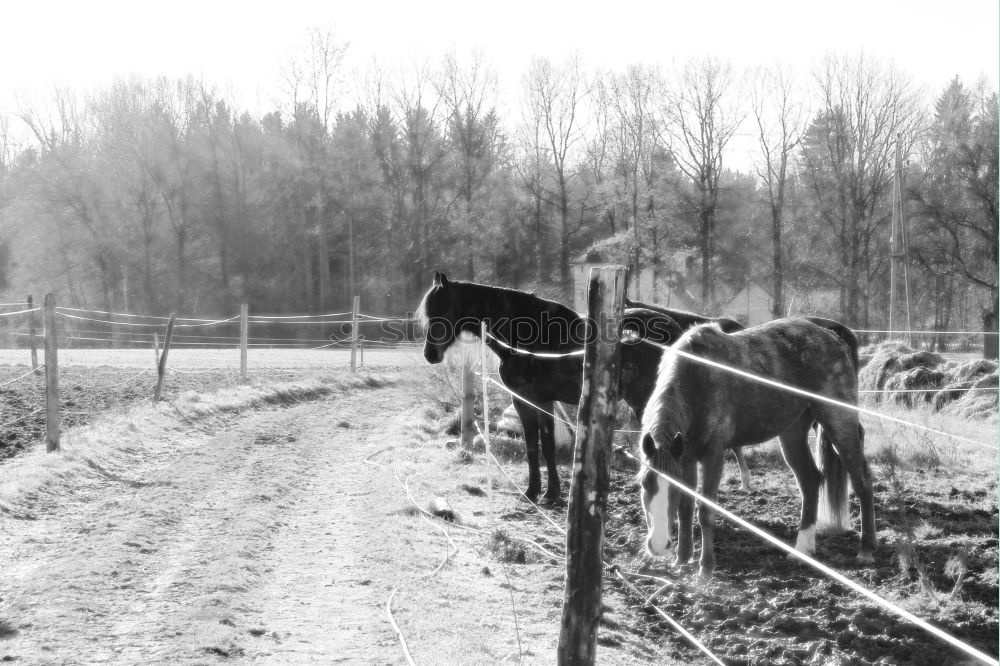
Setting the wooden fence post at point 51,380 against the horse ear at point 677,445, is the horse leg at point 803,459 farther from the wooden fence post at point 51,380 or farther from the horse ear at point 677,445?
the wooden fence post at point 51,380

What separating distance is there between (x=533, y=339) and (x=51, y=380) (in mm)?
4877

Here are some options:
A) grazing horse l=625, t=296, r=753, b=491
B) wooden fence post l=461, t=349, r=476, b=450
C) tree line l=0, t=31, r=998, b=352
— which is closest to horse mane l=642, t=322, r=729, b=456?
grazing horse l=625, t=296, r=753, b=491

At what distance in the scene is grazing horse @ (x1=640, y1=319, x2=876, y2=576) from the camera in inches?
193

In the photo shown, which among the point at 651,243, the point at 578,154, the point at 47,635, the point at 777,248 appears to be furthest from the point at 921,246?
the point at 47,635

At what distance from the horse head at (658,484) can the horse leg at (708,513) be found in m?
0.78

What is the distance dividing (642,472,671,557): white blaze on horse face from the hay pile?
27.5 feet

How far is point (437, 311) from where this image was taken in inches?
309

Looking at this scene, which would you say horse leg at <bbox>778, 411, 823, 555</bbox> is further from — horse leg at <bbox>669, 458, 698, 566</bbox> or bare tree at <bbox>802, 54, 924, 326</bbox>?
bare tree at <bbox>802, 54, 924, 326</bbox>

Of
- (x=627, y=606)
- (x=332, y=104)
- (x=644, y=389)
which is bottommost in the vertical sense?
(x=627, y=606)

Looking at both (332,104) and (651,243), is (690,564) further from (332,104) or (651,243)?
(332,104)

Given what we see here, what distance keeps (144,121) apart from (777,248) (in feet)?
90.8

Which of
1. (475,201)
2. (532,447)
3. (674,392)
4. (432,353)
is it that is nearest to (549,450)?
(532,447)

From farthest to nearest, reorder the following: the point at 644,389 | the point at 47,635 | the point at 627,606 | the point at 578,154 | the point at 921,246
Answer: the point at 578,154 < the point at 921,246 < the point at 644,389 < the point at 627,606 < the point at 47,635

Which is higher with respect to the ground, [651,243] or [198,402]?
[651,243]
